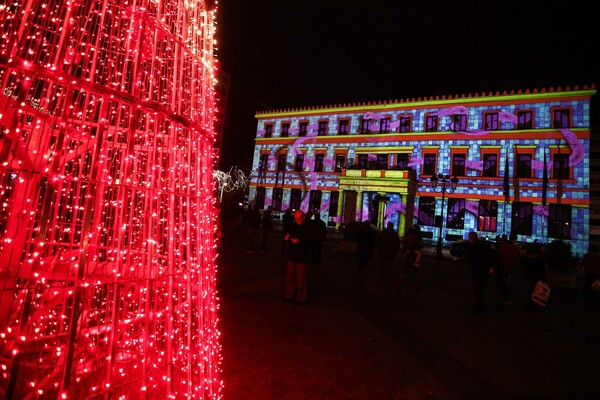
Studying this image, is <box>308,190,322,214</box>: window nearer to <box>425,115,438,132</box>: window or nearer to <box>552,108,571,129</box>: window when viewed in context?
<box>425,115,438,132</box>: window

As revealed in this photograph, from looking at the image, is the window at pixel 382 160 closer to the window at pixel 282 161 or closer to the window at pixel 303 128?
the window at pixel 303 128

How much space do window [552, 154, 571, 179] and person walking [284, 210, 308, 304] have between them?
2696 centimetres

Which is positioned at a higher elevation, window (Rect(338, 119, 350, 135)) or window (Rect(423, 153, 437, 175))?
window (Rect(338, 119, 350, 135))

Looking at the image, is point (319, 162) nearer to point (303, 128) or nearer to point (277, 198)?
point (303, 128)

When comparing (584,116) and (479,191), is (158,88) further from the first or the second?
(584,116)

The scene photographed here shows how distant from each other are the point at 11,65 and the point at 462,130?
3171 centimetres

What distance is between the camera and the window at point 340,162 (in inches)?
1353

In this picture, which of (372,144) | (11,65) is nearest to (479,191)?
(372,144)

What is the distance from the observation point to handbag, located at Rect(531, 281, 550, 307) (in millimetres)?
8062

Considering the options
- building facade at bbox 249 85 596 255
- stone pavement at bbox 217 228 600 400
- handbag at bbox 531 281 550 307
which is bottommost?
stone pavement at bbox 217 228 600 400

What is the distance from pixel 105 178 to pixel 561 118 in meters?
32.4

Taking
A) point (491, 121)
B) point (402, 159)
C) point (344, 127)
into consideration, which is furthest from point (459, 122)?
point (344, 127)

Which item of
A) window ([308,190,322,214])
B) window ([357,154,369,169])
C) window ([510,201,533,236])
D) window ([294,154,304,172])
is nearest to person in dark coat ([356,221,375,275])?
window ([510,201,533,236])

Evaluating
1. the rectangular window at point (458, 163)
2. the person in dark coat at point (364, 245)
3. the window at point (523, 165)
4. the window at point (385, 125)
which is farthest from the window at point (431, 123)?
the person in dark coat at point (364, 245)
